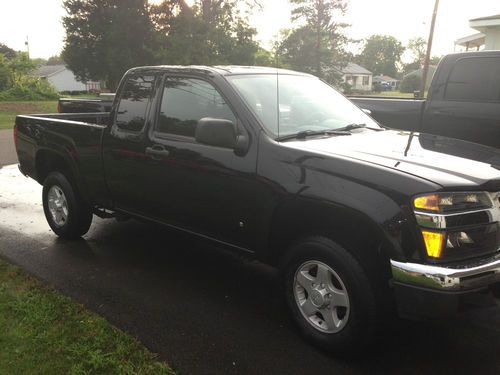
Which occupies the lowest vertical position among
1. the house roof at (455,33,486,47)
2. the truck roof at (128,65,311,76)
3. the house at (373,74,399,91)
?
the house at (373,74,399,91)

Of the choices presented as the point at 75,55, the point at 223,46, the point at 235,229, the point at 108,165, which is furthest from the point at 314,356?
the point at 75,55

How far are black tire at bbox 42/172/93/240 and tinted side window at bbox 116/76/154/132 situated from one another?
115 centimetres

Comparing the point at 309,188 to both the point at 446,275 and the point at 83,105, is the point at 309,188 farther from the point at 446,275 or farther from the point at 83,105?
the point at 83,105

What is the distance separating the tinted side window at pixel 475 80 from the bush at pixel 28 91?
3237 cm

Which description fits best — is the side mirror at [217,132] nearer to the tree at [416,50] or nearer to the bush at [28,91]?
the bush at [28,91]

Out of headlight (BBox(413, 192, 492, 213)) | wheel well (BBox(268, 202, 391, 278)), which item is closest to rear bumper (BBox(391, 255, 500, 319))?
wheel well (BBox(268, 202, 391, 278))

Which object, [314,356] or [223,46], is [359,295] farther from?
[223,46]

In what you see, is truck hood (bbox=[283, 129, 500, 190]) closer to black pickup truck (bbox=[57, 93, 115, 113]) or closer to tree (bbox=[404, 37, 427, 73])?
black pickup truck (bbox=[57, 93, 115, 113])

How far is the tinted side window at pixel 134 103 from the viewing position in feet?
14.7

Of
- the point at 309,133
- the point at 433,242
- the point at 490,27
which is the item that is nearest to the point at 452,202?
the point at 433,242

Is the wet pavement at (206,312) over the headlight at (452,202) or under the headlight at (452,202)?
under

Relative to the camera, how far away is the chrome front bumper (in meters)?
2.65

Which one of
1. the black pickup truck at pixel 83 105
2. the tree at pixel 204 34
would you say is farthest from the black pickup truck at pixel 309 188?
the tree at pixel 204 34

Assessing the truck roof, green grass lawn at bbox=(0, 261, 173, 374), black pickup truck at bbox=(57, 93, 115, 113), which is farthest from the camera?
black pickup truck at bbox=(57, 93, 115, 113)
